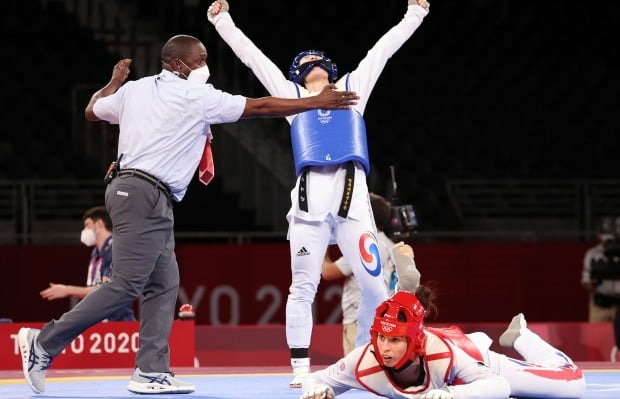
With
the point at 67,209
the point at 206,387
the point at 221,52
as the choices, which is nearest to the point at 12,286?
the point at 67,209

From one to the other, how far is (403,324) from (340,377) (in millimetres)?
467

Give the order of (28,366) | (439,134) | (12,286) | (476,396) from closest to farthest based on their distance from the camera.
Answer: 1. (476,396)
2. (28,366)
3. (12,286)
4. (439,134)

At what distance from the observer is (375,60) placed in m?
6.84

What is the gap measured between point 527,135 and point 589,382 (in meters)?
10.4

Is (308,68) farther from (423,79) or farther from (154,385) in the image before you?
(423,79)

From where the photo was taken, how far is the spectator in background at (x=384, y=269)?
756 centimetres

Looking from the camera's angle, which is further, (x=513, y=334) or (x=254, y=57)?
(x=254, y=57)

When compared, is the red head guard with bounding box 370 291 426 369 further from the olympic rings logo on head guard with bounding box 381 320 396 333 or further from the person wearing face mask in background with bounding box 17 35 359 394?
the person wearing face mask in background with bounding box 17 35 359 394

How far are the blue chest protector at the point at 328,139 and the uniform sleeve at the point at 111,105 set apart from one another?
920 mm

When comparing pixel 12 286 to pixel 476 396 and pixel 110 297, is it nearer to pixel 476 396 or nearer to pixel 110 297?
pixel 110 297

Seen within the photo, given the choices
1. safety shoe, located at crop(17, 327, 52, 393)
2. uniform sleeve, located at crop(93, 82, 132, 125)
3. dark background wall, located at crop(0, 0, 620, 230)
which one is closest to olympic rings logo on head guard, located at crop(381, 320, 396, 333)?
safety shoe, located at crop(17, 327, 52, 393)

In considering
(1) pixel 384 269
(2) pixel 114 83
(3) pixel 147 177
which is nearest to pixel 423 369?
(3) pixel 147 177

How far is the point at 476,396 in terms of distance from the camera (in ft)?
16.6

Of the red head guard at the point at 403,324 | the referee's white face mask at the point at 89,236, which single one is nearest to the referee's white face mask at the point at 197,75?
the red head guard at the point at 403,324
